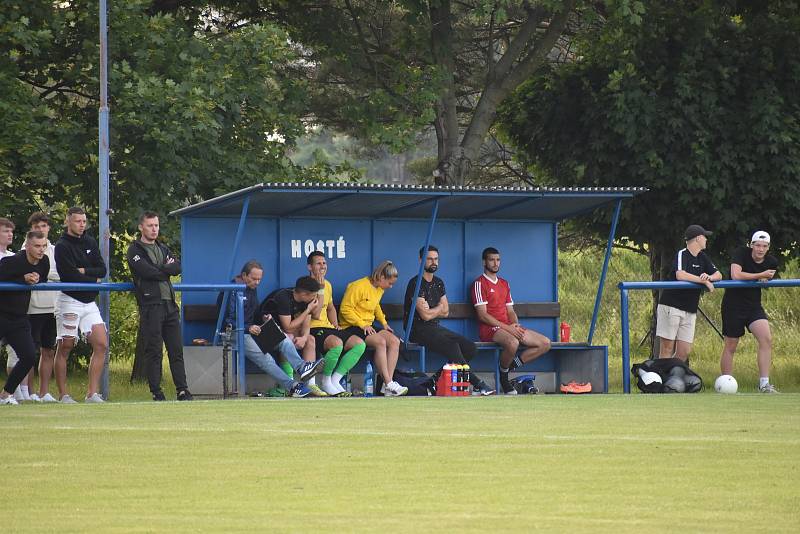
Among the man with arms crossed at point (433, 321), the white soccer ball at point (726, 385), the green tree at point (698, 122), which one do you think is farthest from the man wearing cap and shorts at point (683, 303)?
the green tree at point (698, 122)

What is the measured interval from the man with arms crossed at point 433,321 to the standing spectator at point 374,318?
289mm

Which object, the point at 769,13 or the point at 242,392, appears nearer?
the point at 242,392

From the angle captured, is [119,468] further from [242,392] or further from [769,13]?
[769,13]

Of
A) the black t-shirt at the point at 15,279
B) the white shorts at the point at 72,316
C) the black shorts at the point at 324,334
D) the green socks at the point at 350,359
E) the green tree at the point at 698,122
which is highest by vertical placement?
the green tree at the point at 698,122

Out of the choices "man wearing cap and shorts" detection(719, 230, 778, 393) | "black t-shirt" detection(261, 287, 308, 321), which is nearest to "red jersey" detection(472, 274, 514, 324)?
"black t-shirt" detection(261, 287, 308, 321)

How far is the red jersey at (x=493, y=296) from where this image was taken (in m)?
17.6

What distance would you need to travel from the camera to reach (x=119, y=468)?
8781 mm

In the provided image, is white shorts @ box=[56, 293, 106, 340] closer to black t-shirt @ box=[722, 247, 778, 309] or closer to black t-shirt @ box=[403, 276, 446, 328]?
black t-shirt @ box=[403, 276, 446, 328]

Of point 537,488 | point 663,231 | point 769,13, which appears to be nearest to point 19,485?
point 537,488

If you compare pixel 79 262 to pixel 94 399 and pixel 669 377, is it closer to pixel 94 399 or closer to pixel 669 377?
pixel 94 399

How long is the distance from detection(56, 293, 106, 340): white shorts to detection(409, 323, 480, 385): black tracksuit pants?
12.7 ft

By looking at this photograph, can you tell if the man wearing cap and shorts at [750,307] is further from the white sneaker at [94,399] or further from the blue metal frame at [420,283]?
the white sneaker at [94,399]

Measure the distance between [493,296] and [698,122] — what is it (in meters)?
5.55

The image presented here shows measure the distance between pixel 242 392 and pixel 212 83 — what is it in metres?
7.68
